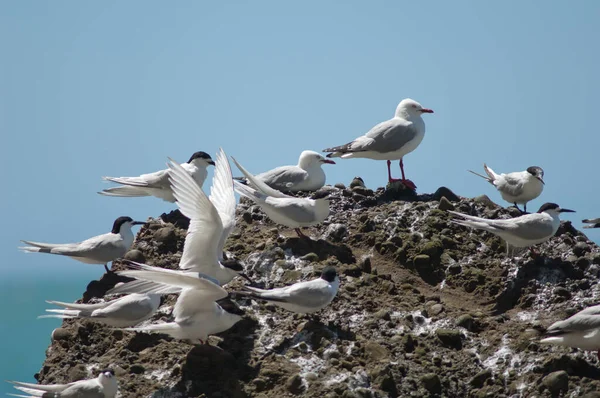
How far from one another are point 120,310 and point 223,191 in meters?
2.65

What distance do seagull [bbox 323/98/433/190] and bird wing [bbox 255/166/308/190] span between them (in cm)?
73

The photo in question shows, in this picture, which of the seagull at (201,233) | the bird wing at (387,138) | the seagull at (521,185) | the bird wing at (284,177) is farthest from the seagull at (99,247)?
the seagull at (521,185)

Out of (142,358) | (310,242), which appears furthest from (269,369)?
(310,242)

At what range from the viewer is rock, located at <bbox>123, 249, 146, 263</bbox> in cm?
1150

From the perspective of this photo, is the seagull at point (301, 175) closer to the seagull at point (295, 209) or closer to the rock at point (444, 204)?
the seagull at point (295, 209)

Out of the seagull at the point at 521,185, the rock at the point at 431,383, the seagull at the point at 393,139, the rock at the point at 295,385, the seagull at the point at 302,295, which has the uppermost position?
the seagull at the point at 393,139

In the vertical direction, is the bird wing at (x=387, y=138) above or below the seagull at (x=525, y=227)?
above

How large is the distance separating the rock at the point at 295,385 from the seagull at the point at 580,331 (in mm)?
2410

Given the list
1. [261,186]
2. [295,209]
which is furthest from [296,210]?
[261,186]

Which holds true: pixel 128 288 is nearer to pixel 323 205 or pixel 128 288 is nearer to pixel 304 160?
pixel 323 205

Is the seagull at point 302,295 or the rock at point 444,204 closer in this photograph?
the seagull at point 302,295

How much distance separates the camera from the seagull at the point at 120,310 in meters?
9.61

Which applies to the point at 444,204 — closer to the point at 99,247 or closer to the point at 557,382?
the point at 557,382

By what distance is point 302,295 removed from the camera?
937 centimetres
